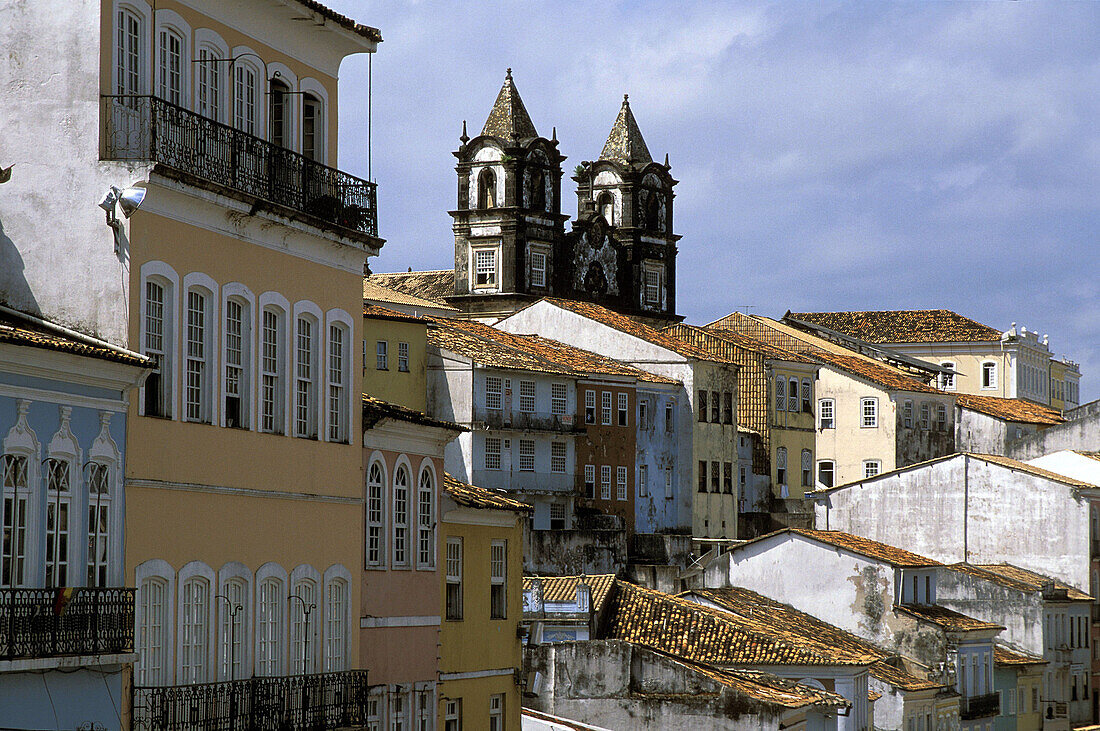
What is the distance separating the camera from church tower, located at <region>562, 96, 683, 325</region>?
114 meters

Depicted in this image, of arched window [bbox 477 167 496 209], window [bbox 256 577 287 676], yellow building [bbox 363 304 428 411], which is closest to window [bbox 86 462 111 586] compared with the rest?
window [bbox 256 577 287 676]

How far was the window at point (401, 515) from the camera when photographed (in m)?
32.4

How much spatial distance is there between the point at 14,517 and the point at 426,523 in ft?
40.0

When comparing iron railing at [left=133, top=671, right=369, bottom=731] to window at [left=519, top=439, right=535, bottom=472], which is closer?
iron railing at [left=133, top=671, right=369, bottom=731]

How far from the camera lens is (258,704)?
27453 mm

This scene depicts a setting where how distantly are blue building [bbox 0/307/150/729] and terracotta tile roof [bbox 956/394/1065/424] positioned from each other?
80422mm

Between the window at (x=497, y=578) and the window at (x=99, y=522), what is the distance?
13533mm

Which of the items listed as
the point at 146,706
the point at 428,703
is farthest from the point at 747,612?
the point at 146,706

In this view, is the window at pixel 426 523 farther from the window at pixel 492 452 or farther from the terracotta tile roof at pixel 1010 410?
the terracotta tile roof at pixel 1010 410

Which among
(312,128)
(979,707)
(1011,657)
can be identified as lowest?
(979,707)

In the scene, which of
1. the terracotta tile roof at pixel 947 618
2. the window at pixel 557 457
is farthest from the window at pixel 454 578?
the window at pixel 557 457

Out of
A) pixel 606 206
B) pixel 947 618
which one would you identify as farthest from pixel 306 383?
pixel 606 206

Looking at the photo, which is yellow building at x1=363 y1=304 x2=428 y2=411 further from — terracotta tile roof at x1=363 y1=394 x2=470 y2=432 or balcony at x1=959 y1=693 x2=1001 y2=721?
terracotta tile roof at x1=363 y1=394 x2=470 y2=432

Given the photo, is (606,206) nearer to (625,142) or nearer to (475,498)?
(625,142)
